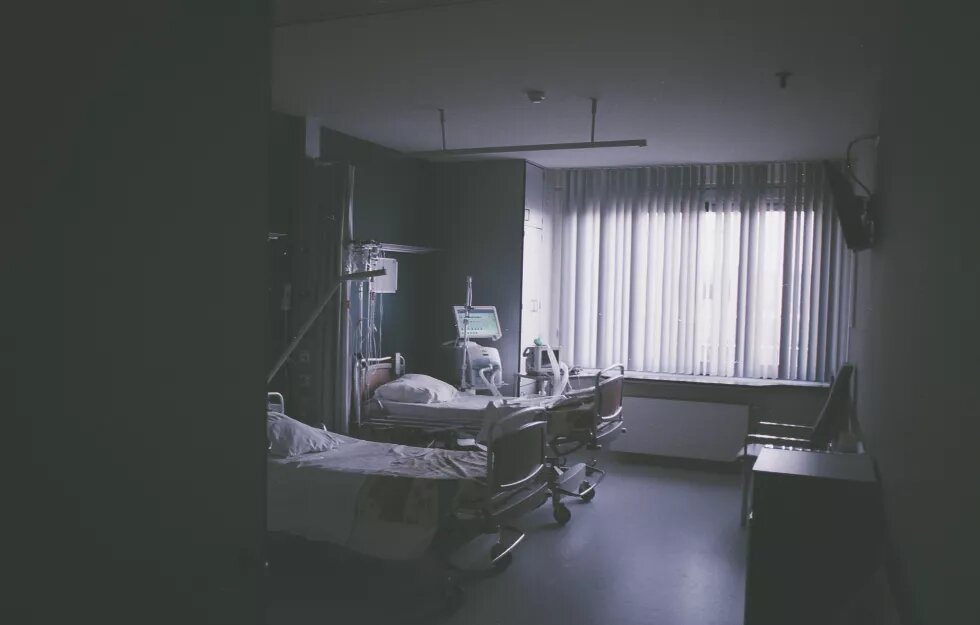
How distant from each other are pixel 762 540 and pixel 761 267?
4.35m

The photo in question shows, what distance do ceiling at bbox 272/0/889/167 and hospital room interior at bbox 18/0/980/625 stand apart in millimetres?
28

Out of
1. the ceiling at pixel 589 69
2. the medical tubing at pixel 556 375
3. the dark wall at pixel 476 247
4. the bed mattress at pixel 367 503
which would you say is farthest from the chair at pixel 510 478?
the dark wall at pixel 476 247

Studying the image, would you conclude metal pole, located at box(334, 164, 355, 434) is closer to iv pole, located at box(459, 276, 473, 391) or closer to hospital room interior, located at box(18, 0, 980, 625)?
hospital room interior, located at box(18, 0, 980, 625)

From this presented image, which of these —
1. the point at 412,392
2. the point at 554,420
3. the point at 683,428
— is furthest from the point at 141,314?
the point at 683,428

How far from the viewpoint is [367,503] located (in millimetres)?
3615

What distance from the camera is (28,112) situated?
0.77 metres

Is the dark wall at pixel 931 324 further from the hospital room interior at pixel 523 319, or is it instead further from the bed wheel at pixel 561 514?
the bed wheel at pixel 561 514

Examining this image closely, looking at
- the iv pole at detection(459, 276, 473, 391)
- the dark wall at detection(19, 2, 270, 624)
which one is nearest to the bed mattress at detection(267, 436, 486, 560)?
the iv pole at detection(459, 276, 473, 391)

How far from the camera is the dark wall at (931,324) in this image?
4.33 ft

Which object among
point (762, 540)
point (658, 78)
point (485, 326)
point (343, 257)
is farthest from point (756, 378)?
point (762, 540)

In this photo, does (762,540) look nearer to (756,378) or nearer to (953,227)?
(953,227)

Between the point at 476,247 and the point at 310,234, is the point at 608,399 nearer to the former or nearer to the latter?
the point at 476,247

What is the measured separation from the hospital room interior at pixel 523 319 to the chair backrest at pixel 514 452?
0.9 inches

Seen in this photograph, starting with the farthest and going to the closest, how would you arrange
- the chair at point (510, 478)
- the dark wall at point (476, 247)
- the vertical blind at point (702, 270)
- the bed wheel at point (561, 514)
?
1. the dark wall at point (476, 247)
2. the vertical blind at point (702, 270)
3. the bed wheel at point (561, 514)
4. the chair at point (510, 478)
